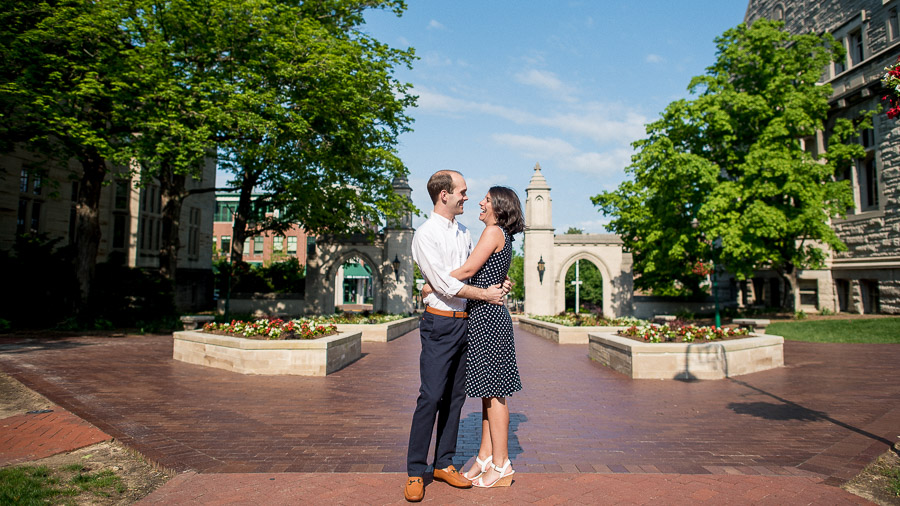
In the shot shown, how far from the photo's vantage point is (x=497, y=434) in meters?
3.69

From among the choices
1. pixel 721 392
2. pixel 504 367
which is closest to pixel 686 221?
pixel 721 392

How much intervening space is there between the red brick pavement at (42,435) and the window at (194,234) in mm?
30030

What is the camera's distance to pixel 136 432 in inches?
203

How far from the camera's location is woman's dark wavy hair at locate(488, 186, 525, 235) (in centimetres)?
381

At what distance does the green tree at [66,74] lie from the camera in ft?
44.8

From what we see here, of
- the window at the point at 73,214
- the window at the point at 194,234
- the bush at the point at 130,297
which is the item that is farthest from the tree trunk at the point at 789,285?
the window at the point at 194,234

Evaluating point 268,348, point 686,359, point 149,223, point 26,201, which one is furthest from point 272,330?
point 149,223

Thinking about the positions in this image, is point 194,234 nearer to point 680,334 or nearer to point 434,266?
point 680,334

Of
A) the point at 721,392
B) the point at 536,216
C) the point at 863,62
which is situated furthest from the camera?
the point at 536,216

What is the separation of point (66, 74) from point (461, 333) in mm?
17273

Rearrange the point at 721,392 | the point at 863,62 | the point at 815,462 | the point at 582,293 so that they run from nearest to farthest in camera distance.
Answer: the point at 815,462 < the point at 721,392 < the point at 863,62 < the point at 582,293

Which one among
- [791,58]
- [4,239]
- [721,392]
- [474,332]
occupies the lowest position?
[721,392]

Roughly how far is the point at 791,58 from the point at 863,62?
11.8 ft

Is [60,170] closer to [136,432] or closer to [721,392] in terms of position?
[136,432]
